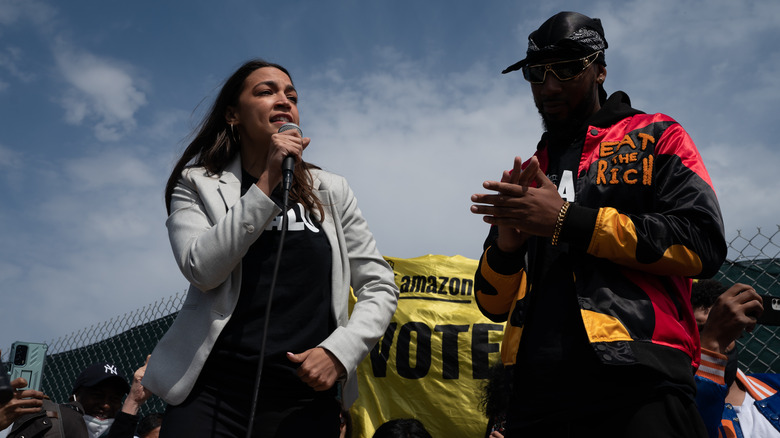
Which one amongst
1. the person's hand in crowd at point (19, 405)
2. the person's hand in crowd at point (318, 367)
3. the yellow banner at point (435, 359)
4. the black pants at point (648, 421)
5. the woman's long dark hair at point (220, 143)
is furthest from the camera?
the yellow banner at point (435, 359)

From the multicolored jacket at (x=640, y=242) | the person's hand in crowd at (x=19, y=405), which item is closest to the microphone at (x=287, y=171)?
the multicolored jacket at (x=640, y=242)

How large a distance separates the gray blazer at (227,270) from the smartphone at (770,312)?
1.46m

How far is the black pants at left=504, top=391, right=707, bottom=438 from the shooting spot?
66.2 inches

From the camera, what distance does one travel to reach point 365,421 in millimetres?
5395

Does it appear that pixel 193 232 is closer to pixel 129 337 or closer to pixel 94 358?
pixel 129 337

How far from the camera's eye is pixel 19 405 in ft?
11.9

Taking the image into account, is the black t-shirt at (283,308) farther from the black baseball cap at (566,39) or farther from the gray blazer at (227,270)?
the black baseball cap at (566,39)

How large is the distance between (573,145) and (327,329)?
104 centimetres

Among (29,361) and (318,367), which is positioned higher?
(318,367)

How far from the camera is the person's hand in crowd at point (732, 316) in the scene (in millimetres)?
2332

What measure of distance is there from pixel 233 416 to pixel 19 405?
2267mm

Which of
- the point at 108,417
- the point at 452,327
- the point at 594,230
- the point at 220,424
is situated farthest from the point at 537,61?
the point at 108,417

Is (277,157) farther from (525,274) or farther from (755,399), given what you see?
(755,399)

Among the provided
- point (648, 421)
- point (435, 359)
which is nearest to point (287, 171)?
point (648, 421)
